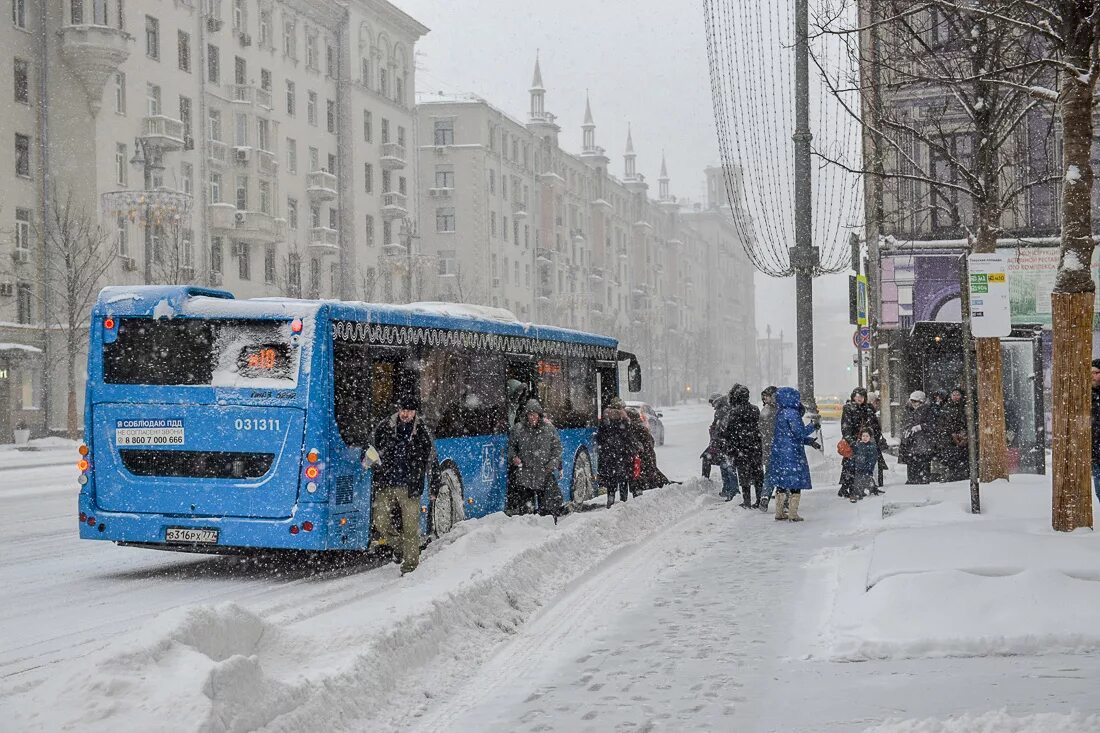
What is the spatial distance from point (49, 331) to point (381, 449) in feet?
118

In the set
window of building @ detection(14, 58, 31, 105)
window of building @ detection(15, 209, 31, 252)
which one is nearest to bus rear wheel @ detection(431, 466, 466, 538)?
window of building @ detection(15, 209, 31, 252)

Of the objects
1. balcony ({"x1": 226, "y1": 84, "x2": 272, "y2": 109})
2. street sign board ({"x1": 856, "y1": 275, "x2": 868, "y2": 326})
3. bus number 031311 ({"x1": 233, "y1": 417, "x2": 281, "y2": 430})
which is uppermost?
balcony ({"x1": 226, "y1": 84, "x2": 272, "y2": 109})

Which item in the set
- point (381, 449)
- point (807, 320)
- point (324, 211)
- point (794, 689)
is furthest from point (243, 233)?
point (794, 689)

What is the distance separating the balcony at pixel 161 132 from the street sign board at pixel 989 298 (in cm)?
4029

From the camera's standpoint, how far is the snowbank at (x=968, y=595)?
25.8 ft

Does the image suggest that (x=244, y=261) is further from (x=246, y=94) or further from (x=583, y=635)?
(x=583, y=635)

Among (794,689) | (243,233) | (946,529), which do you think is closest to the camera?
(794,689)

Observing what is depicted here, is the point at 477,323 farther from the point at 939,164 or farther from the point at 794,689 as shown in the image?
the point at 939,164

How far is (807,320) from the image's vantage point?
22.5m

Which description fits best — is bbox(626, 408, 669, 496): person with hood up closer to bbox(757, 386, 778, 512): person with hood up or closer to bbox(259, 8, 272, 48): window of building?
bbox(757, 386, 778, 512): person with hood up

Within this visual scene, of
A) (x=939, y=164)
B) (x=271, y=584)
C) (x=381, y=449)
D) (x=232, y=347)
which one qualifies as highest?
(x=939, y=164)

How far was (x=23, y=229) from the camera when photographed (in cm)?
4453

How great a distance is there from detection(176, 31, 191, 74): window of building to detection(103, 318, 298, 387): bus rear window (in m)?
41.9

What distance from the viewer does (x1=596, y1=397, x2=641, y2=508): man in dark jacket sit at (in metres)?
18.8
